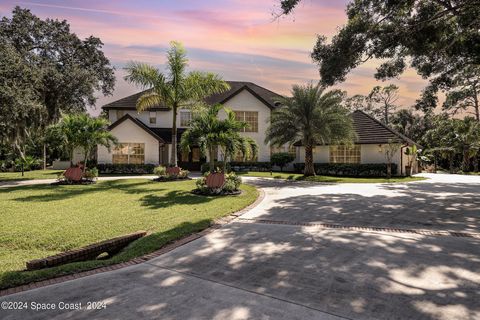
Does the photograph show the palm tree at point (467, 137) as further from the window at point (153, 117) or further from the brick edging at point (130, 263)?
the brick edging at point (130, 263)

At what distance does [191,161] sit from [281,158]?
29.8 feet

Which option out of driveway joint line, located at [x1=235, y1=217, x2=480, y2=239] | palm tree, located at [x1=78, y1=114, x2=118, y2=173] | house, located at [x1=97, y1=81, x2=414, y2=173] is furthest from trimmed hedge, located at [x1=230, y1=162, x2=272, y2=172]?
driveway joint line, located at [x1=235, y1=217, x2=480, y2=239]

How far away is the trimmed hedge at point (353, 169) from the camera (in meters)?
26.6

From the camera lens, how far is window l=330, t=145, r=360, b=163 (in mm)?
28859

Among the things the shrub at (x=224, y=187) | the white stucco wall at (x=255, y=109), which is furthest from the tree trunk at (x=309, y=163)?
the shrub at (x=224, y=187)

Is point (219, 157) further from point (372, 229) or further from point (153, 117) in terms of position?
point (372, 229)

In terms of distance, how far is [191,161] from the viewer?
3362 cm

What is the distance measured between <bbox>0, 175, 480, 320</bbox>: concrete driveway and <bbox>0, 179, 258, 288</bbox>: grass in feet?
2.47

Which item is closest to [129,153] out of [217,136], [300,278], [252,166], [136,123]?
[136,123]

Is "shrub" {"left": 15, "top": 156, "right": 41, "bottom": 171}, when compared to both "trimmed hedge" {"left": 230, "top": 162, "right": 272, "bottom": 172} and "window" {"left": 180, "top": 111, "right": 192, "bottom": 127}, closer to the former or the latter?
"window" {"left": 180, "top": 111, "right": 192, "bottom": 127}

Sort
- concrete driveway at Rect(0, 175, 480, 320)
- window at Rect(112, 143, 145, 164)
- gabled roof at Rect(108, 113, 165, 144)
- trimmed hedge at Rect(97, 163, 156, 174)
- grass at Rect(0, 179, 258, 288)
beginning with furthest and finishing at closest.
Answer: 1. window at Rect(112, 143, 145, 164)
2. gabled roof at Rect(108, 113, 165, 144)
3. trimmed hedge at Rect(97, 163, 156, 174)
4. grass at Rect(0, 179, 258, 288)
5. concrete driveway at Rect(0, 175, 480, 320)

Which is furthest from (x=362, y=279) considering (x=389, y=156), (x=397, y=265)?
(x=389, y=156)

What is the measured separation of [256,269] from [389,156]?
2439 centimetres

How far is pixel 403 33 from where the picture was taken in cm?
1411
